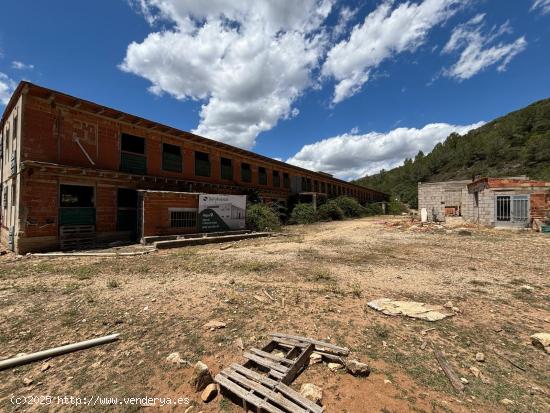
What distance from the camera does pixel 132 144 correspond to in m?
14.7

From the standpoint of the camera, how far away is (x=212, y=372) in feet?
9.78

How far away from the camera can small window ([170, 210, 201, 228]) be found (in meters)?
13.5

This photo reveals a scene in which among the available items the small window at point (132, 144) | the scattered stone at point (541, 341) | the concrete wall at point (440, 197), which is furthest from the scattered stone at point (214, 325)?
the concrete wall at point (440, 197)

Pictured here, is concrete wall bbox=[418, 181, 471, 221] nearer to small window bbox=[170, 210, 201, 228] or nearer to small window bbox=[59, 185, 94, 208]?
small window bbox=[170, 210, 201, 228]

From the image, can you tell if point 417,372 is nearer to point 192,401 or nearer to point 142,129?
point 192,401

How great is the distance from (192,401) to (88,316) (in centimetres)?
307

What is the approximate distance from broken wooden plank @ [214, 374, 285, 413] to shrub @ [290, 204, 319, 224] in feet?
74.2

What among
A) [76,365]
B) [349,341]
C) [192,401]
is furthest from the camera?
[349,341]

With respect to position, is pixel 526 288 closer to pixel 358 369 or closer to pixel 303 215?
pixel 358 369

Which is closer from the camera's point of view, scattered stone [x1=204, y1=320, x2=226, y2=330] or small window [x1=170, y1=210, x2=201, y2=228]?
scattered stone [x1=204, y1=320, x2=226, y2=330]

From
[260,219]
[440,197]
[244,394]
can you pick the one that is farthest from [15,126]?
[440,197]

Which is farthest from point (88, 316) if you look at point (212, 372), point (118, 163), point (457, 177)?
point (457, 177)

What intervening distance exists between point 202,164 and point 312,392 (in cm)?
1796

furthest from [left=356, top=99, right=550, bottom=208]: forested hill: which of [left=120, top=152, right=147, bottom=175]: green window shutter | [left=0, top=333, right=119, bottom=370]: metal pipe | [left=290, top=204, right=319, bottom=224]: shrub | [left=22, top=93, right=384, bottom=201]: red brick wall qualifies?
[left=0, top=333, right=119, bottom=370]: metal pipe
